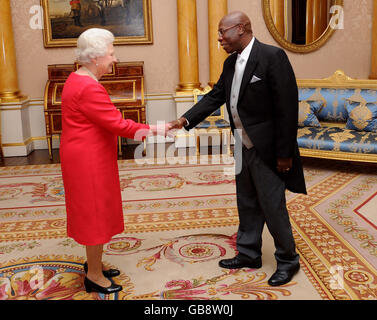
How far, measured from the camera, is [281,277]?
3215mm

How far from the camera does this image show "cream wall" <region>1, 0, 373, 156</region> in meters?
7.90

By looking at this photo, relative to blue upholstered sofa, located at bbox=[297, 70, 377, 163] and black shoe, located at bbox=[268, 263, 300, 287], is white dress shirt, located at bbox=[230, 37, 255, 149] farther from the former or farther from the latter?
blue upholstered sofa, located at bbox=[297, 70, 377, 163]

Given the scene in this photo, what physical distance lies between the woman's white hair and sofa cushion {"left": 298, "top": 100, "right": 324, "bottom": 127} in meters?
4.13

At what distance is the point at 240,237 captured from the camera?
3510 millimetres

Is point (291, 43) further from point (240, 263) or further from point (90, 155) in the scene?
point (90, 155)

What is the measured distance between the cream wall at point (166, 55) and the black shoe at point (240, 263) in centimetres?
463

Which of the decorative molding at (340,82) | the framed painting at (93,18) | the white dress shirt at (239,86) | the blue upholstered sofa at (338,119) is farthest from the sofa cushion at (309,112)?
the white dress shirt at (239,86)

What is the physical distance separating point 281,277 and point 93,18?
592 centimetres

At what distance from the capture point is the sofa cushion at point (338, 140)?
575 cm

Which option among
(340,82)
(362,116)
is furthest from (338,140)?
(340,82)

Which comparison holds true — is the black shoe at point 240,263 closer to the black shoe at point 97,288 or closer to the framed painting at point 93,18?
the black shoe at point 97,288

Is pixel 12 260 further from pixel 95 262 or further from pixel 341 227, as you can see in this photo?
pixel 341 227
